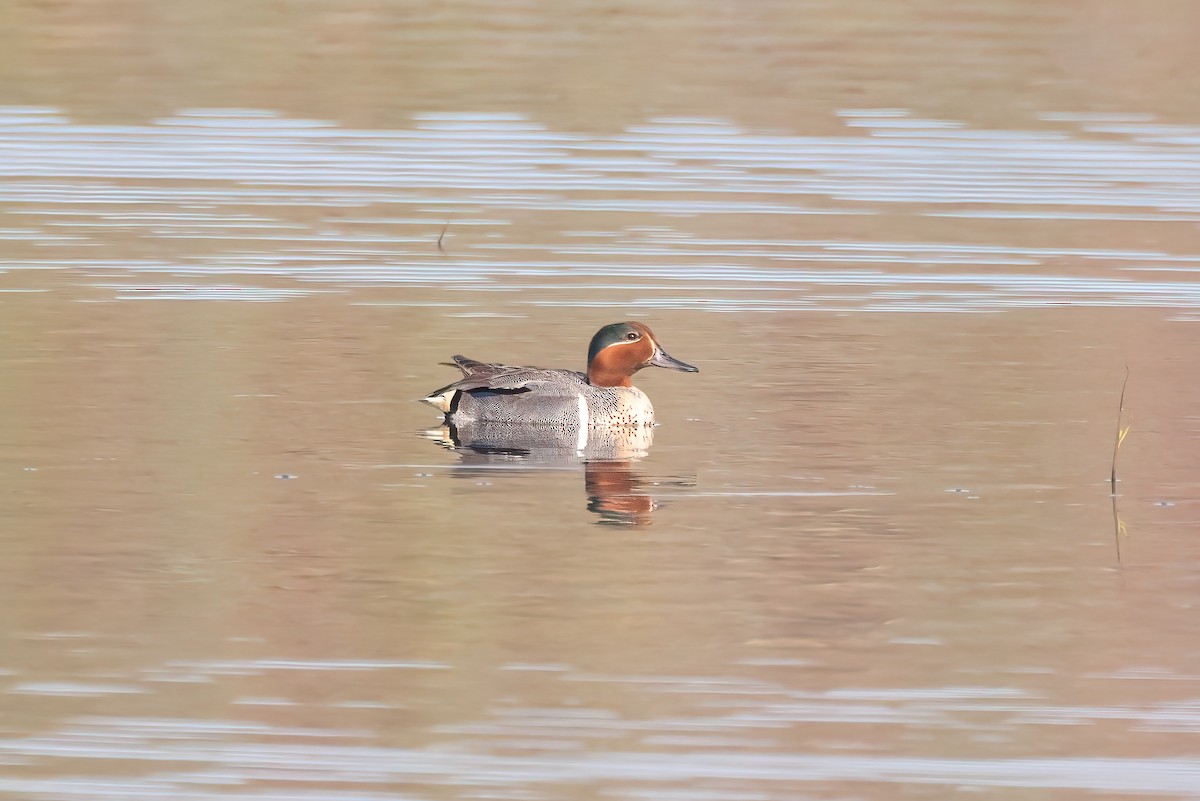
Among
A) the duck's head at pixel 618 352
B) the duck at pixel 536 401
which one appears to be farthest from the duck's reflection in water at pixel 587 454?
the duck's head at pixel 618 352

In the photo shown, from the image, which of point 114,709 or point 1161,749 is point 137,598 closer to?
point 114,709

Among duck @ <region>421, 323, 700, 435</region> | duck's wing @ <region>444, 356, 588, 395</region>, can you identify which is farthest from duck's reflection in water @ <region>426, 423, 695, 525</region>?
duck's wing @ <region>444, 356, 588, 395</region>

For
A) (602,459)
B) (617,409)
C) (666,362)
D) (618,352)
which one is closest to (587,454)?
(602,459)

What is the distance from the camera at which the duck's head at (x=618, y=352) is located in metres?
12.2

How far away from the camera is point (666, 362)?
1237cm

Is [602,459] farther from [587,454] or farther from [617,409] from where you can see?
[617,409]

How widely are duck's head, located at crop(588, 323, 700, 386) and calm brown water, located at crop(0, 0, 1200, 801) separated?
326 millimetres

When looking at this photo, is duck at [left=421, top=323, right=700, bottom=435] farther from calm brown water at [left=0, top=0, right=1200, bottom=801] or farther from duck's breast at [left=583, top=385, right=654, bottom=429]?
calm brown water at [left=0, top=0, right=1200, bottom=801]

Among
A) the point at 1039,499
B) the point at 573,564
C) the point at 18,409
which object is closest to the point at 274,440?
the point at 18,409

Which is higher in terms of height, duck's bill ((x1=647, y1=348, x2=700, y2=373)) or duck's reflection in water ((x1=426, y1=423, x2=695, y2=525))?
duck's bill ((x1=647, y1=348, x2=700, y2=373))

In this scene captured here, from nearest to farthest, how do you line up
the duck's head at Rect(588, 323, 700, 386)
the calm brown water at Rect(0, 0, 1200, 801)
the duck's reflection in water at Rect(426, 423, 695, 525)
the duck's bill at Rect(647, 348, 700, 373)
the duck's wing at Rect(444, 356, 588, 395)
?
the calm brown water at Rect(0, 0, 1200, 801) < the duck's reflection in water at Rect(426, 423, 695, 525) < the duck's wing at Rect(444, 356, 588, 395) < the duck's head at Rect(588, 323, 700, 386) < the duck's bill at Rect(647, 348, 700, 373)

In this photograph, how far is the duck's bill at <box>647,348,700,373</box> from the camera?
1235 cm

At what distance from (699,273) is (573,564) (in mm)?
7460

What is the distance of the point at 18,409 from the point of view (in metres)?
11.9
